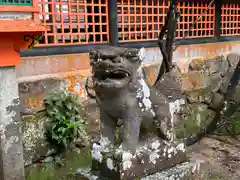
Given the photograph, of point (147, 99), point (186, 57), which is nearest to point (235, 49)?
point (186, 57)

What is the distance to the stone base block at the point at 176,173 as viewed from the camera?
2662 mm

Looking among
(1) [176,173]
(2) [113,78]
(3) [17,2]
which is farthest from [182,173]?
(3) [17,2]

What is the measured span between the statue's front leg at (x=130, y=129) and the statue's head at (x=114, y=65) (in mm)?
274

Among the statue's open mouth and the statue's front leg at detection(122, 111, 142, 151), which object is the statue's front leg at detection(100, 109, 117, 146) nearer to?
the statue's front leg at detection(122, 111, 142, 151)

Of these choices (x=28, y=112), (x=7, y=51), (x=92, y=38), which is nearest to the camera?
(x=7, y=51)

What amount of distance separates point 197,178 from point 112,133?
0.90 meters

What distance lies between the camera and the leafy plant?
4.11m

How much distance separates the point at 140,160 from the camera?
2584 mm

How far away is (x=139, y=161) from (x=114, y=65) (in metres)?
0.79

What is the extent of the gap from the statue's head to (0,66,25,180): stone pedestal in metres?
1.56

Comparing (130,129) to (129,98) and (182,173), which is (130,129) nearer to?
(129,98)

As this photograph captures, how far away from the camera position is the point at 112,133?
105 inches

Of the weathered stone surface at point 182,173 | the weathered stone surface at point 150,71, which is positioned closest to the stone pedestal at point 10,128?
the weathered stone surface at point 182,173

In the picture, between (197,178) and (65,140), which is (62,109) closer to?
(65,140)
